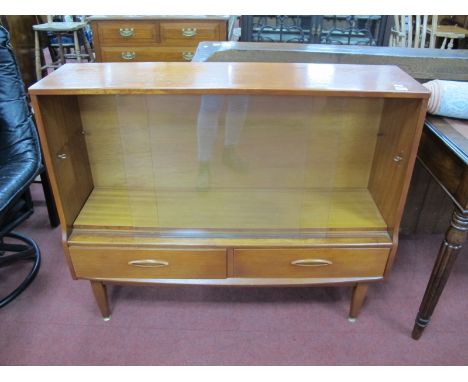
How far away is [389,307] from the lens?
54.0 inches

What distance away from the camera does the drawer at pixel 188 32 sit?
103 inches

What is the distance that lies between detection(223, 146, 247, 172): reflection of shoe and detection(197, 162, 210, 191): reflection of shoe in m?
0.07


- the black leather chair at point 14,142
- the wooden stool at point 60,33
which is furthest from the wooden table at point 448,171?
the wooden stool at point 60,33

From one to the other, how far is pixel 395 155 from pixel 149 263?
2.54 ft

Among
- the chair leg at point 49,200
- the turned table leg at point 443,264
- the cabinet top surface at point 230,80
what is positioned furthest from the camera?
the chair leg at point 49,200

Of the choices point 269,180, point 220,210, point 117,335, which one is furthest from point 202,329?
point 269,180

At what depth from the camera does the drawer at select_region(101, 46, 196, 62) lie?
268 cm

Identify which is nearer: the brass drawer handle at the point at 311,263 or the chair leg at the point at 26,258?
the brass drawer handle at the point at 311,263

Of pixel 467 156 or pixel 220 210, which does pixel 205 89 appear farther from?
pixel 467 156

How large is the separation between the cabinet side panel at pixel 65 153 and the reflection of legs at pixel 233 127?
45 cm

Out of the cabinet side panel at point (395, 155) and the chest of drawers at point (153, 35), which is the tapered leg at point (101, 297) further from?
the chest of drawers at point (153, 35)

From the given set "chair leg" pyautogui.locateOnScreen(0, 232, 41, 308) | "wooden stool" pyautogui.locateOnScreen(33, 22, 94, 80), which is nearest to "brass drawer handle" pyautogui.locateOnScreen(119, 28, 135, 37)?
"wooden stool" pyautogui.locateOnScreen(33, 22, 94, 80)

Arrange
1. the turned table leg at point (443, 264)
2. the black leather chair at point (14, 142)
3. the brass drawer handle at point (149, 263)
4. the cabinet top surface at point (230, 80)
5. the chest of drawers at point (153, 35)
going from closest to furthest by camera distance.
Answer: the cabinet top surface at point (230, 80) < the turned table leg at point (443, 264) < the brass drawer handle at point (149, 263) < the black leather chair at point (14, 142) < the chest of drawers at point (153, 35)

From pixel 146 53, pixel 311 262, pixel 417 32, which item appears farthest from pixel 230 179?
pixel 417 32
